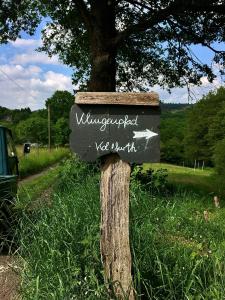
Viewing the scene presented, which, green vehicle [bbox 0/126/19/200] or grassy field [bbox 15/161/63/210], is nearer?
grassy field [bbox 15/161/63/210]

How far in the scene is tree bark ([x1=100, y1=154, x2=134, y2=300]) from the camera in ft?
13.3

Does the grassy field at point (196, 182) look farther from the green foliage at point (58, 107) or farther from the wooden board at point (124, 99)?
the green foliage at point (58, 107)

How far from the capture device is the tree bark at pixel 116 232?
4039 mm

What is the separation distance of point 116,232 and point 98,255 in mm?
583

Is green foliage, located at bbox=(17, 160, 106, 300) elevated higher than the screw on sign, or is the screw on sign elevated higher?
the screw on sign

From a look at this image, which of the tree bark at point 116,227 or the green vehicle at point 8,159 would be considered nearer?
the tree bark at point 116,227

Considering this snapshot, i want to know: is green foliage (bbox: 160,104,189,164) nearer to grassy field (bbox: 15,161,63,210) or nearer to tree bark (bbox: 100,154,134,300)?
grassy field (bbox: 15,161,63,210)

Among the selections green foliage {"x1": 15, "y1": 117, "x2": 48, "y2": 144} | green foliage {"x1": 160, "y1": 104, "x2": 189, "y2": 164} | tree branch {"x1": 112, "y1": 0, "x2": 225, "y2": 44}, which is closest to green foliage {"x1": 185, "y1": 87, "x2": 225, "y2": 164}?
green foliage {"x1": 160, "y1": 104, "x2": 189, "y2": 164}

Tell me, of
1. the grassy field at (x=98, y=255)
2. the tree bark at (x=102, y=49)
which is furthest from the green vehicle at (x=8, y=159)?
the tree bark at (x=102, y=49)

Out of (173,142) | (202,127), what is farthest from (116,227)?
(173,142)

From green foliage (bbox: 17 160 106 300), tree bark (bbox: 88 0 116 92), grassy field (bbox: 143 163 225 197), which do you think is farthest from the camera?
grassy field (bbox: 143 163 225 197)

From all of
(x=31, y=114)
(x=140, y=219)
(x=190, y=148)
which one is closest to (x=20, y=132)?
(x=31, y=114)

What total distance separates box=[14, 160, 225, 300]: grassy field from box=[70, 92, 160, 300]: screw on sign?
39 centimetres

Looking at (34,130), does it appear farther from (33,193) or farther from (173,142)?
(33,193)
